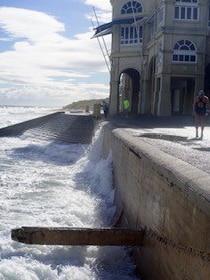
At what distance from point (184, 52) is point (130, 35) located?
8.17 m

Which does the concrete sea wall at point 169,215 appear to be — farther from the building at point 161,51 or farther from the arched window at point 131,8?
the arched window at point 131,8

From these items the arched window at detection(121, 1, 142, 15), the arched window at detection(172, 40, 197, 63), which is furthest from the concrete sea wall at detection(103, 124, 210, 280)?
the arched window at detection(121, 1, 142, 15)

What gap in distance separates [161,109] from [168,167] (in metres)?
21.3

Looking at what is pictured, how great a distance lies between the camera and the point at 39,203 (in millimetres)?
A: 11875

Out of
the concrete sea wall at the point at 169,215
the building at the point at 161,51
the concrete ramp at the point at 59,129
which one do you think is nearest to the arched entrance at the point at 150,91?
the building at the point at 161,51

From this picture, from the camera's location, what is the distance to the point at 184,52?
26531 mm

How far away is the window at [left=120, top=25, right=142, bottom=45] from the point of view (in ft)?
109

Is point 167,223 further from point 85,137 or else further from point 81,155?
point 85,137

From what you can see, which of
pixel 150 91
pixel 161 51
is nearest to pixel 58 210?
pixel 161 51

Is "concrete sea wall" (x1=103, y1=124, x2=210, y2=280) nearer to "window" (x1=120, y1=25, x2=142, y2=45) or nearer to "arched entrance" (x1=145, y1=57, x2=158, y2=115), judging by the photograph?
"arched entrance" (x1=145, y1=57, x2=158, y2=115)

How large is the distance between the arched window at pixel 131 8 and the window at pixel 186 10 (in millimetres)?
6646

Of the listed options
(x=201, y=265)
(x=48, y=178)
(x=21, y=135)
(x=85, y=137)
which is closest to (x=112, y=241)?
(x=201, y=265)

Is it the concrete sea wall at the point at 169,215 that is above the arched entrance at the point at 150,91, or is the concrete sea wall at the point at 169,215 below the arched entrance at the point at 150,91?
below

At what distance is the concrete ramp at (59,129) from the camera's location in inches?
1063
